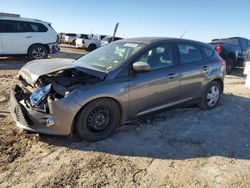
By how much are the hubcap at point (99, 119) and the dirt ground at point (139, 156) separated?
25 cm

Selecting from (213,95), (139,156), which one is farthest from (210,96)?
(139,156)

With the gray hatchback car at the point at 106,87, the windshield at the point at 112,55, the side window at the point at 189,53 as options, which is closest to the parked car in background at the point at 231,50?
the side window at the point at 189,53

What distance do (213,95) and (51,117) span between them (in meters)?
3.92

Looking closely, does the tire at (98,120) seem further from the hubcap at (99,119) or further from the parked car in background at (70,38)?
the parked car in background at (70,38)

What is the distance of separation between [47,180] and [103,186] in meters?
0.69

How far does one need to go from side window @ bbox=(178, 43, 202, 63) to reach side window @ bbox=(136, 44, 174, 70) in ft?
1.07

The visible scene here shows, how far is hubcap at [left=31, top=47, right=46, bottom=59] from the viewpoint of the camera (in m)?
13.6

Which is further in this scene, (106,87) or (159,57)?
(159,57)

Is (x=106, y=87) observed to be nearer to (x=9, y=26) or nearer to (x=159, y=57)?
(x=159, y=57)

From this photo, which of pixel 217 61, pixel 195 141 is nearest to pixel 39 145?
pixel 195 141

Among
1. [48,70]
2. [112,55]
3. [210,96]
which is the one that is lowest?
[210,96]

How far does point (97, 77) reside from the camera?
4.83 metres

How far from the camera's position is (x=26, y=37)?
13320mm

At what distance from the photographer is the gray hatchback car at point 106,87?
4566 millimetres
